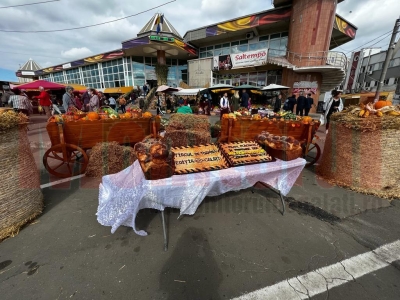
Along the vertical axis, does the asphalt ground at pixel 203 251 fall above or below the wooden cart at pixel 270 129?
below

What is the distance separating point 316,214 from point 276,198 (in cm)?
64

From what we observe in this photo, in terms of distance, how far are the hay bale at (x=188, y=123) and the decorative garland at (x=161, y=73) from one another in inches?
809

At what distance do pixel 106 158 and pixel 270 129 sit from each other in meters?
4.16

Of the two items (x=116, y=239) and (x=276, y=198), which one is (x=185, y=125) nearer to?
(x=276, y=198)

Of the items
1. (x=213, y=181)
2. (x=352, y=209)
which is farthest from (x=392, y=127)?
(x=213, y=181)

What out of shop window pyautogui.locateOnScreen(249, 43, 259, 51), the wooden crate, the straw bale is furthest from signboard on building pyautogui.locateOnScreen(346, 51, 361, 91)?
the wooden crate

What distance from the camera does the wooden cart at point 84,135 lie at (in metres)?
3.75

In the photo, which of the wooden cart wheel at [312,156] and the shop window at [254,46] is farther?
the shop window at [254,46]

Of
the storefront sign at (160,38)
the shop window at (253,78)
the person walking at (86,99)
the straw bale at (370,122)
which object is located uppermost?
the storefront sign at (160,38)

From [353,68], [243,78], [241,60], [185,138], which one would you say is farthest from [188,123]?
[353,68]

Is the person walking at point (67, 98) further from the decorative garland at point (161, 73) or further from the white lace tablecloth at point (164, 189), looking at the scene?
the decorative garland at point (161, 73)

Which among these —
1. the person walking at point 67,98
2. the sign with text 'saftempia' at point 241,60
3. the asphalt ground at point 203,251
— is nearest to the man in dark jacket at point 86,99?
the person walking at point 67,98

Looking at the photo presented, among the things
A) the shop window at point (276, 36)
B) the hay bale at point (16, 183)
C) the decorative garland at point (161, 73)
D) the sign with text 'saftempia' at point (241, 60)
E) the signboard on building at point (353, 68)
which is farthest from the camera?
the signboard on building at point (353, 68)

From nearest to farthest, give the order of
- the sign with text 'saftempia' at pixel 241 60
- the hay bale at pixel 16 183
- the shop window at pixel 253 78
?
→ the hay bale at pixel 16 183, the sign with text 'saftempia' at pixel 241 60, the shop window at pixel 253 78
